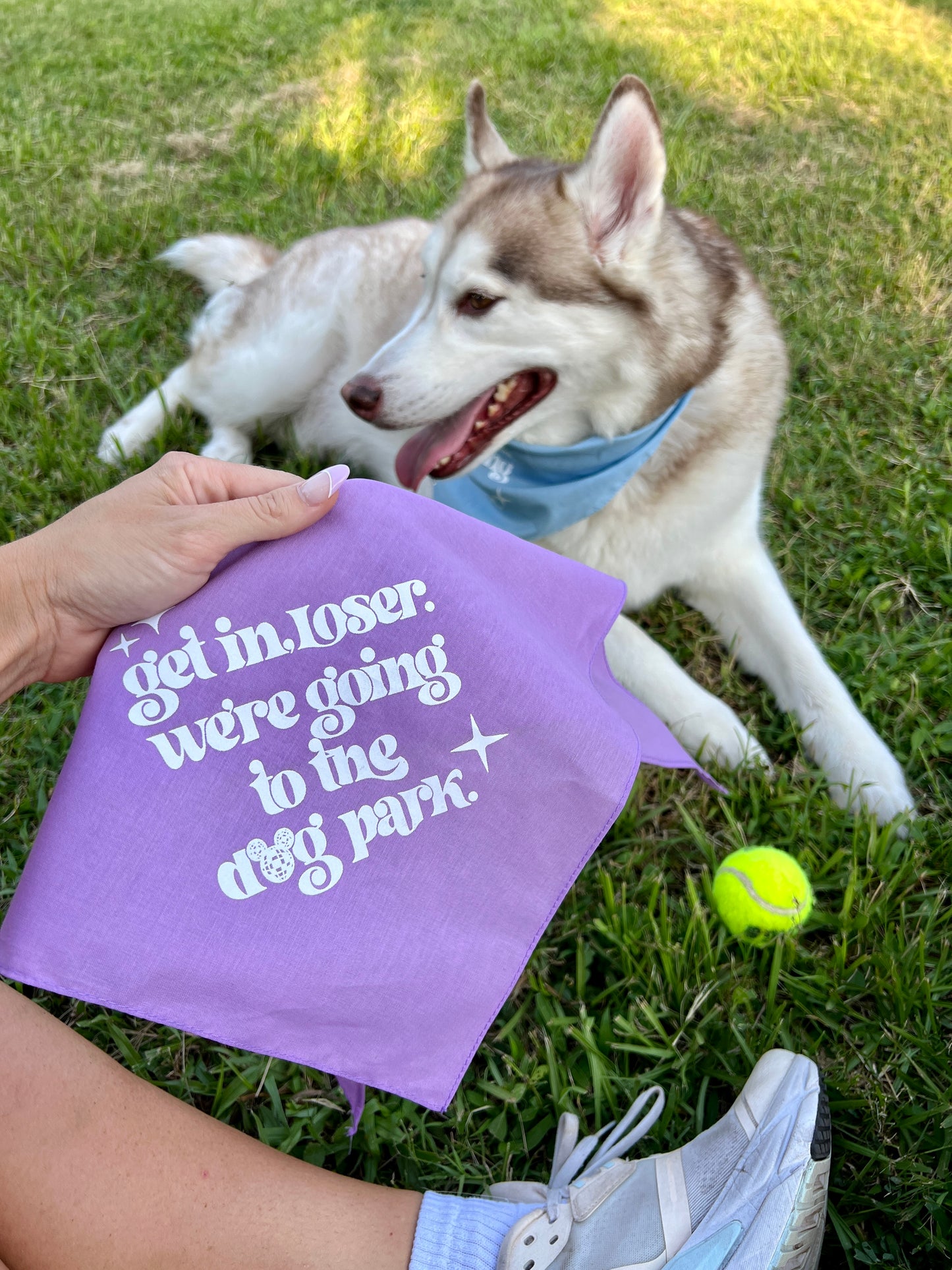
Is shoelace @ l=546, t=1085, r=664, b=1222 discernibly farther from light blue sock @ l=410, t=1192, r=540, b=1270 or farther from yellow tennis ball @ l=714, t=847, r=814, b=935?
yellow tennis ball @ l=714, t=847, r=814, b=935

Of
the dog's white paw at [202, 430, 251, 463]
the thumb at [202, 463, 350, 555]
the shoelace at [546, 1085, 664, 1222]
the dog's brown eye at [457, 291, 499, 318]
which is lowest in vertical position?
the shoelace at [546, 1085, 664, 1222]

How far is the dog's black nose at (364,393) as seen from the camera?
2355 mm

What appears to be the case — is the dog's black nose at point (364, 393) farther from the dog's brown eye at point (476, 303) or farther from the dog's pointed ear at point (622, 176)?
the dog's pointed ear at point (622, 176)

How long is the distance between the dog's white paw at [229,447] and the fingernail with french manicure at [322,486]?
1825 millimetres

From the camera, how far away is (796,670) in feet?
7.35

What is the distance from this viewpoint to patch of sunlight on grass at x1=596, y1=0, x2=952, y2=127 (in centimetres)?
528

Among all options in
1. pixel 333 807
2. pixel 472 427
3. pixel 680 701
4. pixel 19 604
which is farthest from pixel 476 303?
pixel 333 807

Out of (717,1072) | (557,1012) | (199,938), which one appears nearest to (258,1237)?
(199,938)

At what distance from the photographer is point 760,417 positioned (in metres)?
2.42

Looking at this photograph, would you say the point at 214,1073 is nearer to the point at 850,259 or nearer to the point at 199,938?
the point at 199,938

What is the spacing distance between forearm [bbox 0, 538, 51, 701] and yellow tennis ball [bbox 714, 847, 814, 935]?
4.50 feet

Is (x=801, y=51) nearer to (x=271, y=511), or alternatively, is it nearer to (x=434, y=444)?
(x=434, y=444)

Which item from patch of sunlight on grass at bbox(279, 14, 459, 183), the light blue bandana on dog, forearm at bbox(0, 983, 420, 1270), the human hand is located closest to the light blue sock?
forearm at bbox(0, 983, 420, 1270)

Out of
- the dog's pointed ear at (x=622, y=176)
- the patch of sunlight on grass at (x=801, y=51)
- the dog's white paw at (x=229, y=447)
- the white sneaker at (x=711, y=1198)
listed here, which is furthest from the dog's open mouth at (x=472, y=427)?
the patch of sunlight on grass at (x=801, y=51)
